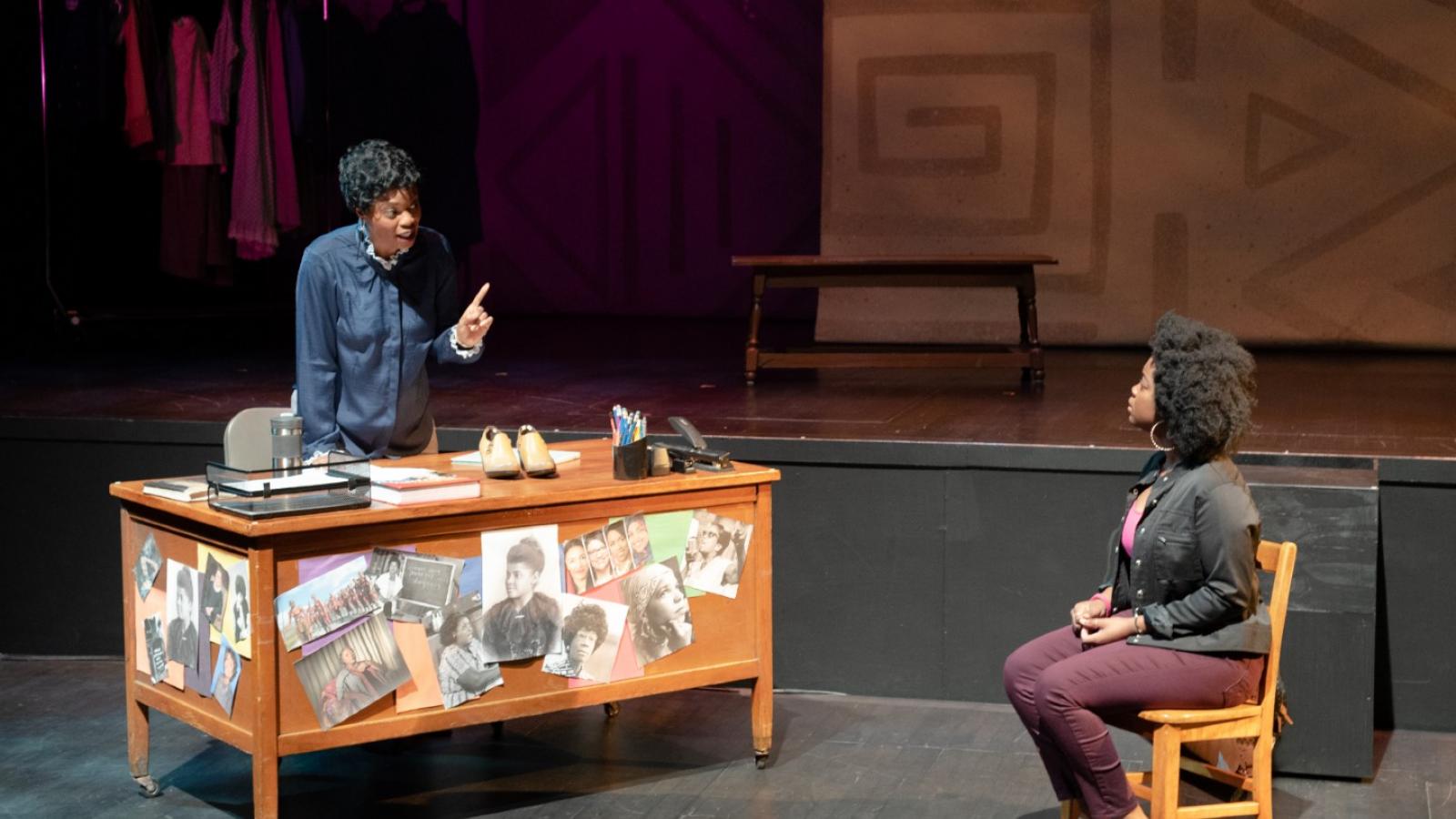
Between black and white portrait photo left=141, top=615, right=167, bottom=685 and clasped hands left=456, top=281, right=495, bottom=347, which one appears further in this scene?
clasped hands left=456, top=281, right=495, bottom=347

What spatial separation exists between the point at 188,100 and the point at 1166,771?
6598 mm

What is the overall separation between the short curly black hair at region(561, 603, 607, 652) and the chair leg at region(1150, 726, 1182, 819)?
4.20 feet

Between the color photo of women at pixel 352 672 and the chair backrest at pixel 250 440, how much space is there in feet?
2.12

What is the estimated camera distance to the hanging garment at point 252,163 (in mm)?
8727

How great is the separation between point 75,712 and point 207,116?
4504 mm

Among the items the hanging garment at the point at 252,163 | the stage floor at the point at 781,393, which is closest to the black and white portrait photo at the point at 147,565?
the stage floor at the point at 781,393

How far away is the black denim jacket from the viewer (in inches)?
135

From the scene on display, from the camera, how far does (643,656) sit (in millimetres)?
4121

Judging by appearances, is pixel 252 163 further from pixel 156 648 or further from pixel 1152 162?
pixel 156 648

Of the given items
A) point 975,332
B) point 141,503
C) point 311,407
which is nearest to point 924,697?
point 311,407

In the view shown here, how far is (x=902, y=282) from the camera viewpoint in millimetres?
7152

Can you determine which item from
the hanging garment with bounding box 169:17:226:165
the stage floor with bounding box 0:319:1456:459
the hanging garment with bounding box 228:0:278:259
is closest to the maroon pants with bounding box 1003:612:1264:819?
the stage floor with bounding box 0:319:1456:459

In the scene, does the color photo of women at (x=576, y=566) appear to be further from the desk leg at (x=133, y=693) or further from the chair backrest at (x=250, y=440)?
the desk leg at (x=133, y=693)

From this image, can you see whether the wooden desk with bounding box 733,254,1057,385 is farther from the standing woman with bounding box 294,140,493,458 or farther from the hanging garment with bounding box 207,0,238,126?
the hanging garment with bounding box 207,0,238,126
